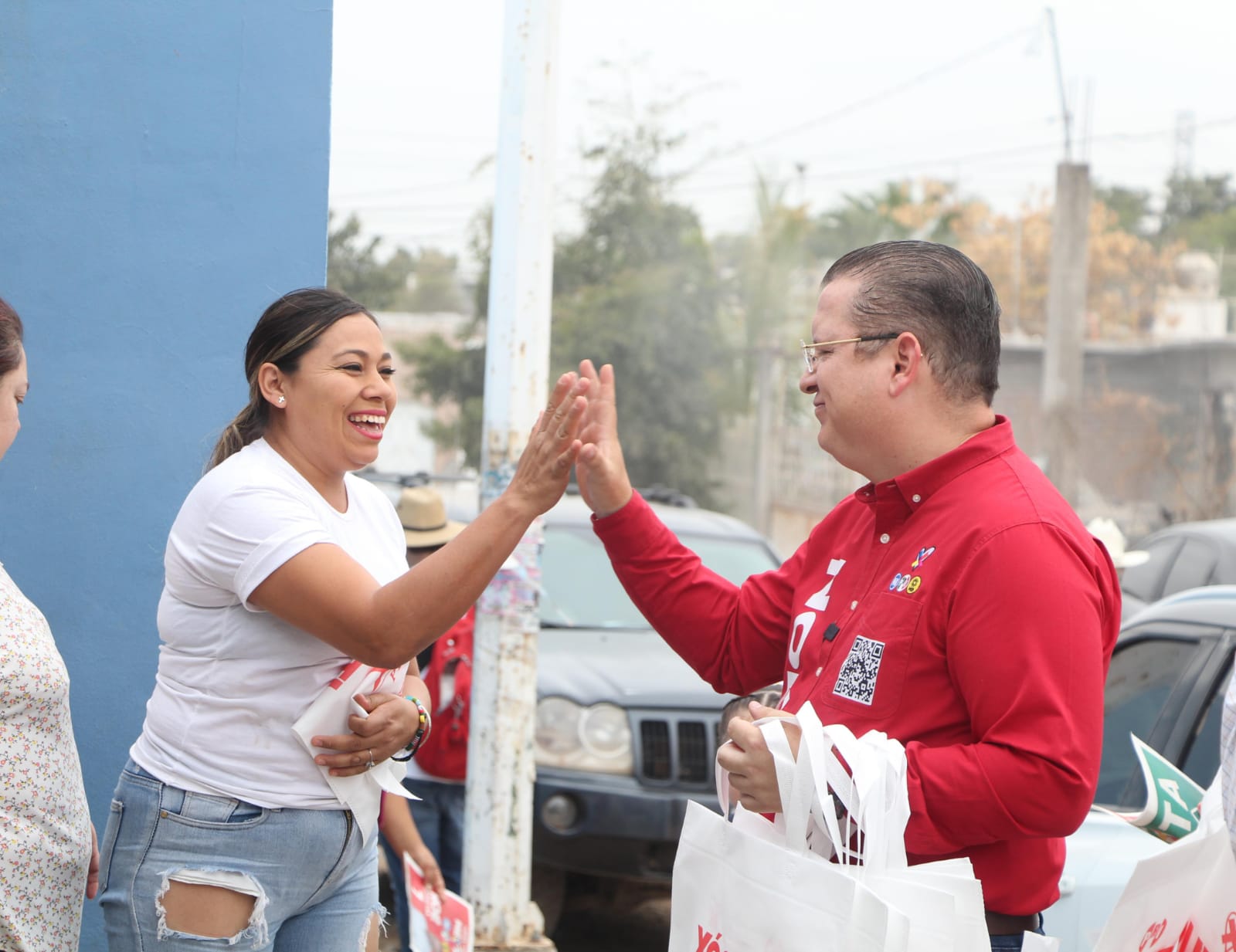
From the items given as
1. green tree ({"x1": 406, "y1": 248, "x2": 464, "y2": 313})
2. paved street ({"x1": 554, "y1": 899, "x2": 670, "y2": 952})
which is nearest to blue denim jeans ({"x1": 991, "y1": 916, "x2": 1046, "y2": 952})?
paved street ({"x1": 554, "y1": 899, "x2": 670, "y2": 952})

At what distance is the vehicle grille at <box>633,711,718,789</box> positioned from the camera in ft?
18.5

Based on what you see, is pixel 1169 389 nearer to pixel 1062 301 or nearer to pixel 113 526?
pixel 1062 301

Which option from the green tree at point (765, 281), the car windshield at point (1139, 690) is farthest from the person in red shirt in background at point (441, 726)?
the green tree at point (765, 281)

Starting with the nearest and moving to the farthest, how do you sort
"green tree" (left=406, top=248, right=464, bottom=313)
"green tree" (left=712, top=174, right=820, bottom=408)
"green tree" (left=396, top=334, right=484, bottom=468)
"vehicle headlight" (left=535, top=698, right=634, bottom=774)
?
"vehicle headlight" (left=535, top=698, right=634, bottom=774) → "green tree" (left=396, top=334, right=484, bottom=468) → "green tree" (left=712, top=174, right=820, bottom=408) → "green tree" (left=406, top=248, right=464, bottom=313)

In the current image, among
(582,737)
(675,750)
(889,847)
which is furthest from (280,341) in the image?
(675,750)

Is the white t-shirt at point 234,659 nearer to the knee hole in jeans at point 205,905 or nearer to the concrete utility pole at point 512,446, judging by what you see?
Answer: the knee hole in jeans at point 205,905

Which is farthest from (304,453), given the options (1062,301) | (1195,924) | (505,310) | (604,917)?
(1062,301)

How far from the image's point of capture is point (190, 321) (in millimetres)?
3482

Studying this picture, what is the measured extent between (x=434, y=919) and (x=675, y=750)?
91.5 inches

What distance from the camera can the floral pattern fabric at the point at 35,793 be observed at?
218 centimetres

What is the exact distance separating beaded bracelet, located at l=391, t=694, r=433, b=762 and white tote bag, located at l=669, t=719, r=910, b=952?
67 cm

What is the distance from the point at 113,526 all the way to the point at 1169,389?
19.2 meters

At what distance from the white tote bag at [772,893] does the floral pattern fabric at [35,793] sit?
108cm

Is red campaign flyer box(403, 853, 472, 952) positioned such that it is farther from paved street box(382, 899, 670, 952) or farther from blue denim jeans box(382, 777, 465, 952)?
paved street box(382, 899, 670, 952)
